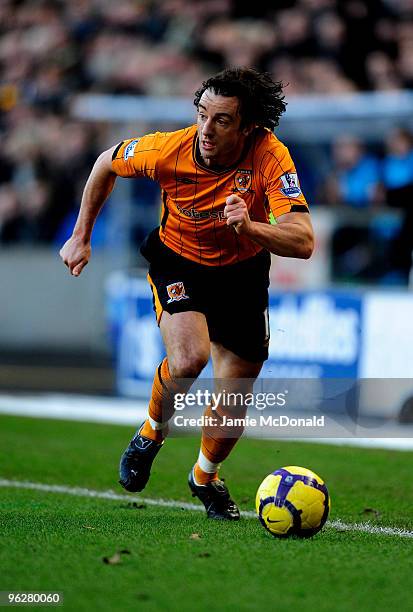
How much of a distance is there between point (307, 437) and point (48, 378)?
20.0ft

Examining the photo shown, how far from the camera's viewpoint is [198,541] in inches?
209

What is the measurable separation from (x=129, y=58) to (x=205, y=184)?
1478cm

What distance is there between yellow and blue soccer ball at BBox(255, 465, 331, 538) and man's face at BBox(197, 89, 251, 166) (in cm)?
167

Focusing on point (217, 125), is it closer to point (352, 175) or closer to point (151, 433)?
point (151, 433)

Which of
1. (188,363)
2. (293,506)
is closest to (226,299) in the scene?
(188,363)

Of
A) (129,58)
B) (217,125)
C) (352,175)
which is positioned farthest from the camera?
(129,58)

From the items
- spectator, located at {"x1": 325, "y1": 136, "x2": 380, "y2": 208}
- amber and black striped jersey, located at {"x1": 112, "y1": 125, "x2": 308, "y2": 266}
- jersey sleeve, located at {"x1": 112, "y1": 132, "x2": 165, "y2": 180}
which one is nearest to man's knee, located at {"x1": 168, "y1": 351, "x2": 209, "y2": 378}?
amber and black striped jersey, located at {"x1": 112, "y1": 125, "x2": 308, "y2": 266}

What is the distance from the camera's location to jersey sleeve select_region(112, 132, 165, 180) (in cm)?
605

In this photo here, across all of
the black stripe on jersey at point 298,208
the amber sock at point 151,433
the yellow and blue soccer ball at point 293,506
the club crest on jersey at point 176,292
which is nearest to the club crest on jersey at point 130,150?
the club crest on jersey at point 176,292

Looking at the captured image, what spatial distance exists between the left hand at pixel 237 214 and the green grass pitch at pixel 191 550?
1.46m

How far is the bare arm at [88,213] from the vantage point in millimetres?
6234

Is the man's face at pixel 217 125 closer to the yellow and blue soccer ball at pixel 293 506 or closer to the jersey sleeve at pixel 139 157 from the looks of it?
the jersey sleeve at pixel 139 157

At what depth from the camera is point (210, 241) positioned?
6113 mm

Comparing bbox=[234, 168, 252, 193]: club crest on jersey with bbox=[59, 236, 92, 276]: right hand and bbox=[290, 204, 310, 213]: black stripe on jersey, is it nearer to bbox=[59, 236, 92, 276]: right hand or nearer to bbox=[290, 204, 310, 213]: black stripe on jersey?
bbox=[290, 204, 310, 213]: black stripe on jersey
